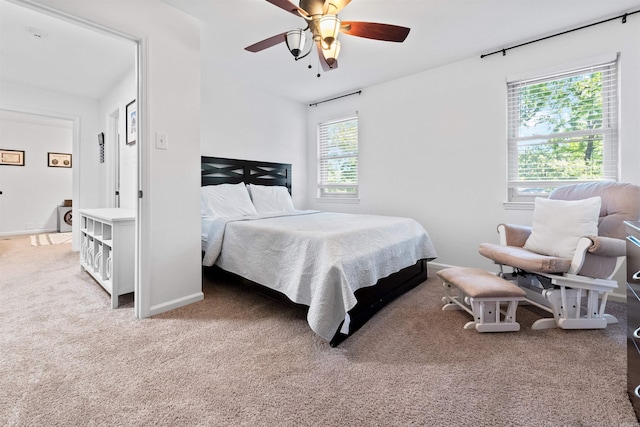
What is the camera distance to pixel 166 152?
2.15 meters

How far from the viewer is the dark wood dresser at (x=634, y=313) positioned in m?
1.12

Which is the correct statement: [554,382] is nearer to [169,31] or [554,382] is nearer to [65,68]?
[169,31]

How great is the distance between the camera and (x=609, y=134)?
98.0 inches

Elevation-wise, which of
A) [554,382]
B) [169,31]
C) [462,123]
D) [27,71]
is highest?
[27,71]

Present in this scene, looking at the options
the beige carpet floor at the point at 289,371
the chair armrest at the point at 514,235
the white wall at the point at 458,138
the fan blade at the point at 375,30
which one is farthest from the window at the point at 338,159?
the beige carpet floor at the point at 289,371

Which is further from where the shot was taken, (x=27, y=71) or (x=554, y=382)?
(x=27, y=71)

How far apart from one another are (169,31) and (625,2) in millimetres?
3619

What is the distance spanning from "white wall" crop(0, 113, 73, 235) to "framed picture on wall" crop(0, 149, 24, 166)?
0.06m

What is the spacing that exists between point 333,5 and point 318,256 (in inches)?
61.9

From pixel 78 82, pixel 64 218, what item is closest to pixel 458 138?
pixel 78 82

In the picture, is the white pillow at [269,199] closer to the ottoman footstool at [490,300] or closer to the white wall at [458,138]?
the white wall at [458,138]

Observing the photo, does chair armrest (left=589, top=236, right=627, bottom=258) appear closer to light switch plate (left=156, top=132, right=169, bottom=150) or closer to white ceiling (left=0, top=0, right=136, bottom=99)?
light switch plate (left=156, top=132, right=169, bottom=150)

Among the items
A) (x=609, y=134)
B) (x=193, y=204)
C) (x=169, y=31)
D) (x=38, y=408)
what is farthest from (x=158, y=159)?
(x=609, y=134)

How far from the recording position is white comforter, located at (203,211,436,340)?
1687 millimetres
